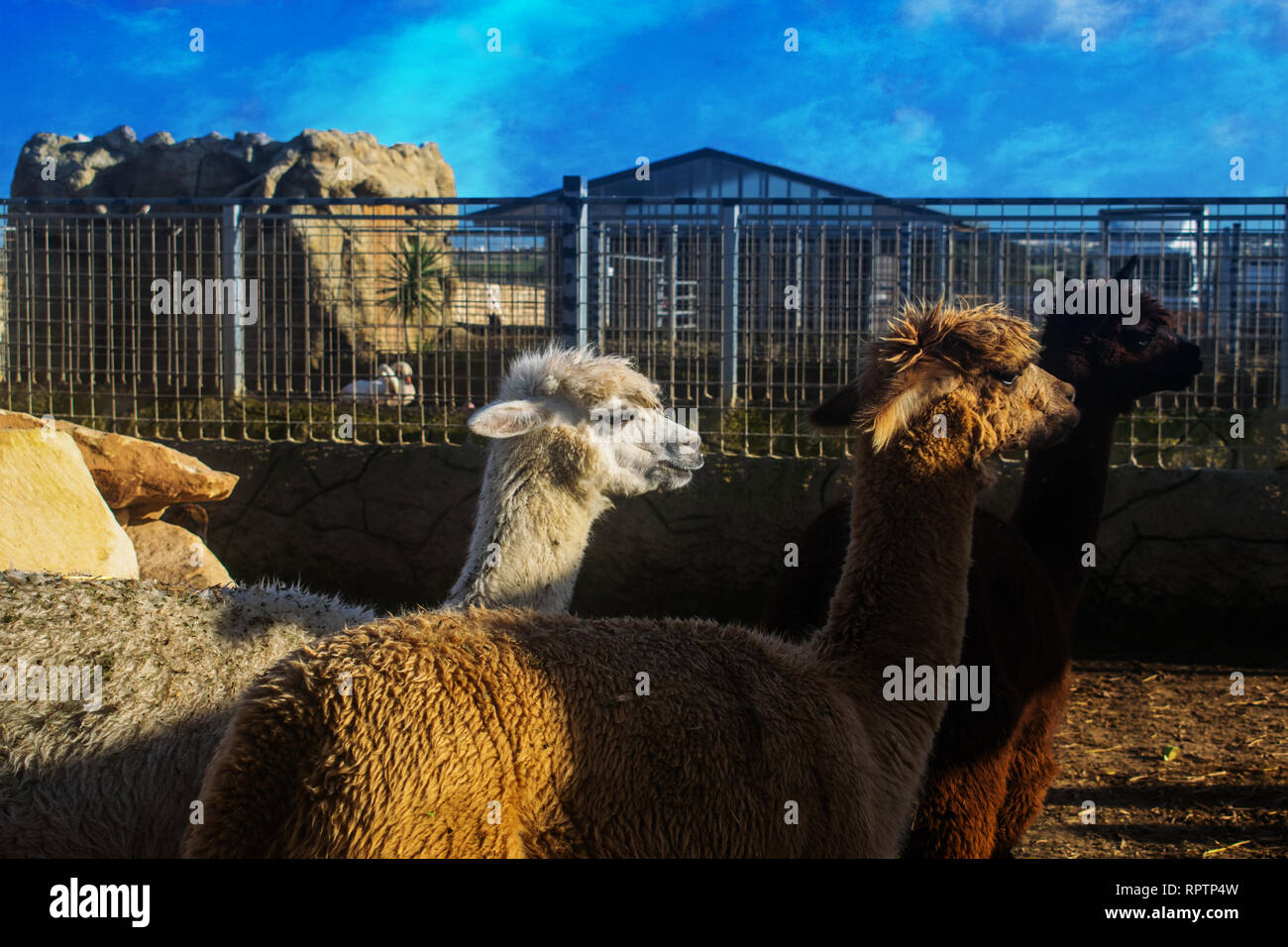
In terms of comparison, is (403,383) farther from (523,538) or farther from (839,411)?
(839,411)

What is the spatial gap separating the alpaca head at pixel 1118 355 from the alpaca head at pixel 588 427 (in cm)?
182

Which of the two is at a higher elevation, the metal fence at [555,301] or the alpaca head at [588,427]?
the metal fence at [555,301]

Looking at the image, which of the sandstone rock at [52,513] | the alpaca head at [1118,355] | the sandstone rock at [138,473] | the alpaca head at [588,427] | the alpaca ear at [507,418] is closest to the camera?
the alpaca ear at [507,418]

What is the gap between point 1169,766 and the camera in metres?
4.90

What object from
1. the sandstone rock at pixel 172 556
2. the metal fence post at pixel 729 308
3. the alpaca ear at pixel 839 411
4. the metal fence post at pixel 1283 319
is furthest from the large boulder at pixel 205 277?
the metal fence post at pixel 1283 319

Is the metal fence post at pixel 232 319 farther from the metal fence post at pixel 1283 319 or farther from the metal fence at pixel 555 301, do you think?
the metal fence post at pixel 1283 319

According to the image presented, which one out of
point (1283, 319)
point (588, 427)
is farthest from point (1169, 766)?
point (1283, 319)

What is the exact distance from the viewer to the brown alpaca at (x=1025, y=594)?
3004mm

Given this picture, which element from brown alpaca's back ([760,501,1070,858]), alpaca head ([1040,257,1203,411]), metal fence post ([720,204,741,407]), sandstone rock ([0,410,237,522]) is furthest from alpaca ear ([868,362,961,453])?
sandstone rock ([0,410,237,522])

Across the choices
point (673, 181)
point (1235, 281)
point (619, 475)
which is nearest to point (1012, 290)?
point (1235, 281)

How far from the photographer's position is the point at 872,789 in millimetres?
2305

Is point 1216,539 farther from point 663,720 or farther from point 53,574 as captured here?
point 53,574

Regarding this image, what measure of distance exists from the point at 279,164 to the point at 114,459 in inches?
692

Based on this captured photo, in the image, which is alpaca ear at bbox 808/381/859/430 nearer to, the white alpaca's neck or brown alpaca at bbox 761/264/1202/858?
brown alpaca at bbox 761/264/1202/858
